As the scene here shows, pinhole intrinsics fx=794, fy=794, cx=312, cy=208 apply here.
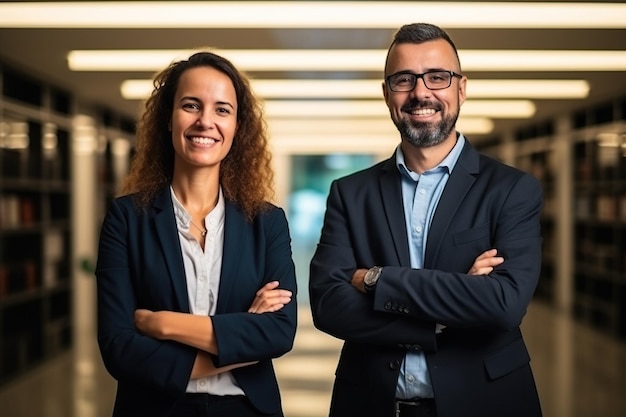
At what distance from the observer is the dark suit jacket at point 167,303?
205 cm

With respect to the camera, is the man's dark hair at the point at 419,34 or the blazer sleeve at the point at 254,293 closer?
the blazer sleeve at the point at 254,293

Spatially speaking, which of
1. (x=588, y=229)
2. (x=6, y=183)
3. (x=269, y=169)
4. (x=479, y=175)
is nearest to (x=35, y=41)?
(x=6, y=183)

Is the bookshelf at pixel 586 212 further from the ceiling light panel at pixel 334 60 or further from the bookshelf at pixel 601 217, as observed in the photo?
the ceiling light panel at pixel 334 60

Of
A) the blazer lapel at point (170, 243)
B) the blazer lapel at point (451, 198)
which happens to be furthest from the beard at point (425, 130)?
the blazer lapel at point (170, 243)

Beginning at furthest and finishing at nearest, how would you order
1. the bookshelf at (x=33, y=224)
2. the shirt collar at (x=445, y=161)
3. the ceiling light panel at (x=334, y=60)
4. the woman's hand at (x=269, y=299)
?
the bookshelf at (x=33, y=224), the ceiling light panel at (x=334, y=60), the shirt collar at (x=445, y=161), the woman's hand at (x=269, y=299)

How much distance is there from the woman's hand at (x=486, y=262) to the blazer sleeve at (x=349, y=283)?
7.8 inches

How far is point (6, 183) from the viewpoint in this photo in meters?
7.02

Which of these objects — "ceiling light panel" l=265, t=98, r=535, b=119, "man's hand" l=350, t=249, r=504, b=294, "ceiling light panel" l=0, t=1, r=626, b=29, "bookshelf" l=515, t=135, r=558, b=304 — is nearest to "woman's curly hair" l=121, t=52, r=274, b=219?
"man's hand" l=350, t=249, r=504, b=294

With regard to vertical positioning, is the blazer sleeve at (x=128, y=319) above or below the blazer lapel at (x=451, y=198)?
below

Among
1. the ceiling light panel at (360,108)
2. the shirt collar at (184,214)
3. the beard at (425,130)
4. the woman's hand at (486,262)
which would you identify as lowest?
the woman's hand at (486,262)

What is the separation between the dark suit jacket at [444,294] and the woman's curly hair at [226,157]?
299 mm

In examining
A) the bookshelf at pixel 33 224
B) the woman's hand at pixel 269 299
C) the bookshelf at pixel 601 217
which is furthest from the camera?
the bookshelf at pixel 601 217

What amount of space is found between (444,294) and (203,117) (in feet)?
2.66

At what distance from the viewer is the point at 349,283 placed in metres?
2.38
